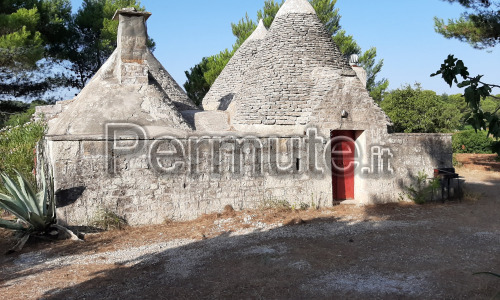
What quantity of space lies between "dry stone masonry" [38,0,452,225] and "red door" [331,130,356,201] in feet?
0.14

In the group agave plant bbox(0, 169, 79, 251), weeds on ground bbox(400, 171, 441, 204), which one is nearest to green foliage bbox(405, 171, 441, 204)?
weeds on ground bbox(400, 171, 441, 204)

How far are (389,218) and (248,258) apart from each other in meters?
3.91

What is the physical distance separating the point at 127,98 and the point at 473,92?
7293 millimetres

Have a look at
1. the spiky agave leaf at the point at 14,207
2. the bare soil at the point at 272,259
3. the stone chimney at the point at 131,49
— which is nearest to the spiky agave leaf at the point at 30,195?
the spiky agave leaf at the point at 14,207

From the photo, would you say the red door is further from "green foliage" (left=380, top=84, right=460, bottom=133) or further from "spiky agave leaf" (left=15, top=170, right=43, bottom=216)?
"green foliage" (left=380, top=84, right=460, bottom=133)

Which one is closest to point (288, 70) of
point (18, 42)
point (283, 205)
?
point (283, 205)

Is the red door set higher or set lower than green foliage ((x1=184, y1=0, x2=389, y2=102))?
lower

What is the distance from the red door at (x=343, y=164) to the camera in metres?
9.16

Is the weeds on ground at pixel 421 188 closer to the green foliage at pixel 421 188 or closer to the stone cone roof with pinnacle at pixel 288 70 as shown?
the green foliage at pixel 421 188

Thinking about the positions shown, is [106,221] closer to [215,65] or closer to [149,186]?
[149,186]

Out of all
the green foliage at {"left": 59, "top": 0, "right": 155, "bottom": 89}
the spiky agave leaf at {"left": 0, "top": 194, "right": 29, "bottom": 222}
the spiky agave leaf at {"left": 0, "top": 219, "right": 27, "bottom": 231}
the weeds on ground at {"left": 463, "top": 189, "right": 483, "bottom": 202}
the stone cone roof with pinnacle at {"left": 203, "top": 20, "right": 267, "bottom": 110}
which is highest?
the green foliage at {"left": 59, "top": 0, "right": 155, "bottom": 89}

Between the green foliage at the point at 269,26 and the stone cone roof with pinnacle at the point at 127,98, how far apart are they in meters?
12.9

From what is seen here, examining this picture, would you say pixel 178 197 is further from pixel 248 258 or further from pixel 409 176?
pixel 409 176

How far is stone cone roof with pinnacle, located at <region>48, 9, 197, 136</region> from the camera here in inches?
305
